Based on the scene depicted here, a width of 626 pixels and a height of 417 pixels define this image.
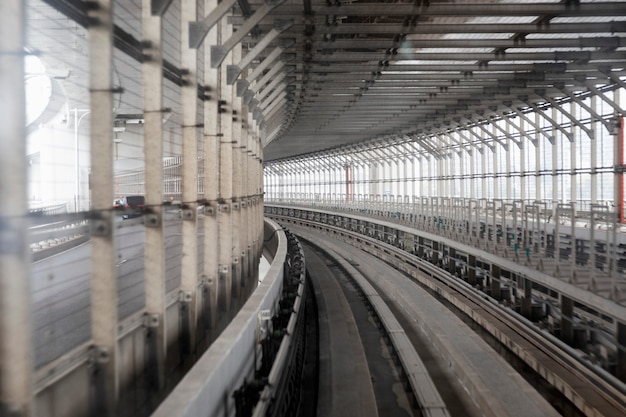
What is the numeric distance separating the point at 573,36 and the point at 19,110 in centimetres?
1426

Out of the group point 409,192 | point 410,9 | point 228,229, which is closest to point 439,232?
point 410,9

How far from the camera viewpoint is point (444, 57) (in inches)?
531

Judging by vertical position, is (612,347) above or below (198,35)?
below

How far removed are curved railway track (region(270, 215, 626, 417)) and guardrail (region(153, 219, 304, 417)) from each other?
3.41m

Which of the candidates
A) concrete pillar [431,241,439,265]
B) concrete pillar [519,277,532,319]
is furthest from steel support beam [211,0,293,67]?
concrete pillar [431,241,439,265]

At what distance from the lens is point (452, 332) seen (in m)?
10.7

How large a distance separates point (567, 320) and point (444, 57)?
802cm

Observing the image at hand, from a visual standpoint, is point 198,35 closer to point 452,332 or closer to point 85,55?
point 85,55

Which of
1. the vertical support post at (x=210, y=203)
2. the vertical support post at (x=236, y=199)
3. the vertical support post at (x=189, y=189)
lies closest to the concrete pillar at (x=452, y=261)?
the vertical support post at (x=236, y=199)

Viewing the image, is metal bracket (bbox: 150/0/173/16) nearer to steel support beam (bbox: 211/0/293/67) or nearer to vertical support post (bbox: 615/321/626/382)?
steel support beam (bbox: 211/0/293/67)

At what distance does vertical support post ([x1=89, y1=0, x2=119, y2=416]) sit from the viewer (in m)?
3.58

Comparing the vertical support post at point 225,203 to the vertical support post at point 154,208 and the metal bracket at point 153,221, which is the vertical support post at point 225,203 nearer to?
the vertical support post at point 154,208

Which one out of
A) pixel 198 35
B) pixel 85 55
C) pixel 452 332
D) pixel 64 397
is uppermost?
pixel 198 35

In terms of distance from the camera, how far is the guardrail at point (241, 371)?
3105 mm
